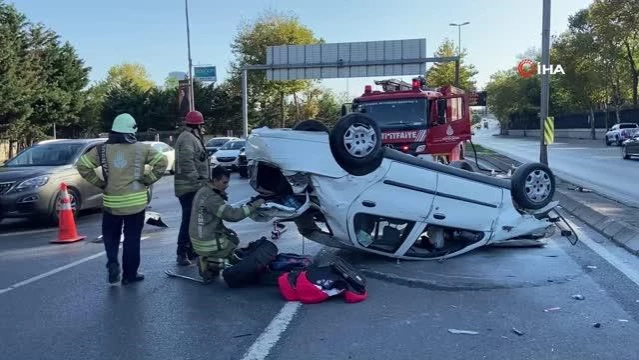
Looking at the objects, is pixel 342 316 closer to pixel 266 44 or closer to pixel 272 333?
pixel 272 333

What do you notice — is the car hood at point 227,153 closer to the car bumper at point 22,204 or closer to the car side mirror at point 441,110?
the car side mirror at point 441,110

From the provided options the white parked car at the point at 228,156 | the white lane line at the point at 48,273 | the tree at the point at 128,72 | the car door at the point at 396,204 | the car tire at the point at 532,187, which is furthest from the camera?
the tree at the point at 128,72

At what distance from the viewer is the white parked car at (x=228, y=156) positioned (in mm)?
26688

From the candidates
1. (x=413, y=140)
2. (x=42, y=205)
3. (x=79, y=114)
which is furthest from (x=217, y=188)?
(x=79, y=114)

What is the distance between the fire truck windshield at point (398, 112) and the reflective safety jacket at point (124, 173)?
8714mm

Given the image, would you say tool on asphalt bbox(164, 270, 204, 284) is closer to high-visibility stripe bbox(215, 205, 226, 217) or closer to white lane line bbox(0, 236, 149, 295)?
high-visibility stripe bbox(215, 205, 226, 217)

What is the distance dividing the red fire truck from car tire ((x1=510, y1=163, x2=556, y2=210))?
6775 mm

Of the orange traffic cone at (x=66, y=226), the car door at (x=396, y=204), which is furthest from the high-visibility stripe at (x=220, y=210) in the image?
the orange traffic cone at (x=66, y=226)

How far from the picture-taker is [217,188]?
21.9 feet

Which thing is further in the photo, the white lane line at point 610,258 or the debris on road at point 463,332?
the white lane line at point 610,258

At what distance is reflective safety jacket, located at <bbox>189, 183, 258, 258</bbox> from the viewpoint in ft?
21.5

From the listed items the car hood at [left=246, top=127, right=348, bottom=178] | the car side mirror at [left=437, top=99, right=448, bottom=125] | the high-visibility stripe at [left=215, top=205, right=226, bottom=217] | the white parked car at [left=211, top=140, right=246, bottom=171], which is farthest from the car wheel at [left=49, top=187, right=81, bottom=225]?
the white parked car at [left=211, top=140, right=246, bottom=171]

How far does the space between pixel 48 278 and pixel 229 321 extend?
2911 mm

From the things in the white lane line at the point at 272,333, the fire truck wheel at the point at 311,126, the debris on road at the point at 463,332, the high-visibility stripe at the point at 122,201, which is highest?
the fire truck wheel at the point at 311,126
